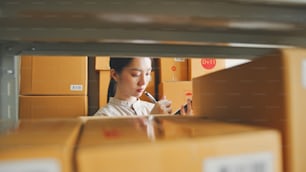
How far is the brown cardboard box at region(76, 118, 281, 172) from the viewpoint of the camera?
287mm

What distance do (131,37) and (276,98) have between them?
13.0 inches

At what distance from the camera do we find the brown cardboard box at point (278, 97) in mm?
407

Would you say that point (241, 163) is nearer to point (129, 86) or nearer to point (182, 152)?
Answer: point (182, 152)

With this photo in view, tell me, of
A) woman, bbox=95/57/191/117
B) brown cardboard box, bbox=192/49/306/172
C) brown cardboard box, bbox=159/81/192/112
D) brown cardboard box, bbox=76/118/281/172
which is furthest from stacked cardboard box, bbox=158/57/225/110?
brown cardboard box, bbox=76/118/281/172

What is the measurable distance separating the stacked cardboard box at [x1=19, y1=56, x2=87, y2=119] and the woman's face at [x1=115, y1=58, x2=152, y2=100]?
33 cm

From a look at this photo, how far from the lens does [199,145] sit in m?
0.32

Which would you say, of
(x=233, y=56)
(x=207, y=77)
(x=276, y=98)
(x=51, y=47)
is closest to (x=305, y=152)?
(x=276, y=98)

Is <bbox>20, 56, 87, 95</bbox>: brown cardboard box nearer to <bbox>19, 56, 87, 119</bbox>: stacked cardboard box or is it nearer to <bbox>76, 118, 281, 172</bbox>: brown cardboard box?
<bbox>19, 56, 87, 119</bbox>: stacked cardboard box

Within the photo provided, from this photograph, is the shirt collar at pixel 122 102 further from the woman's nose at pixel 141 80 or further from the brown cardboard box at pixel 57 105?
the brown cardboard box at pixel 57 105

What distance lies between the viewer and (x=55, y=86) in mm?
1796

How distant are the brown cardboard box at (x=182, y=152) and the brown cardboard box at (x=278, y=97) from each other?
68 mm

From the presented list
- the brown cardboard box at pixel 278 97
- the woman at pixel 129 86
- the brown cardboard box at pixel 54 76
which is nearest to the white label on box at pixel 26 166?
the brown cardboard box at pixel 278 97

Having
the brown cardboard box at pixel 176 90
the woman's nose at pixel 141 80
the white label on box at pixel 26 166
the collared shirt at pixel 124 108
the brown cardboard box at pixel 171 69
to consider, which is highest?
the brown cardboard box at pixel 171 69

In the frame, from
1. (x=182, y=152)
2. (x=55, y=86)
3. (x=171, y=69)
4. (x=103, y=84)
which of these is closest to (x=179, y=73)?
(x=171, y=69)
